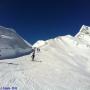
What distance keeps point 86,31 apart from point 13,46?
80.5m

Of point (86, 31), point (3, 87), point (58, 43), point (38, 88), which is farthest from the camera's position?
point (86, 31)

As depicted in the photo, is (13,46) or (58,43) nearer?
(13,46)

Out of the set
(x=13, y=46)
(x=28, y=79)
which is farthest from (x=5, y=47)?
(x=28, y=79)

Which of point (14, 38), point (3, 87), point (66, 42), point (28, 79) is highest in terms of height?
point (66, 42)

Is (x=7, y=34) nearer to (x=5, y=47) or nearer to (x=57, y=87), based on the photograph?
(x=5, y=47)

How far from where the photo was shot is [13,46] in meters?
58.6

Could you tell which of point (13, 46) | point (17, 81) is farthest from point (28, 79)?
point (13, 46)

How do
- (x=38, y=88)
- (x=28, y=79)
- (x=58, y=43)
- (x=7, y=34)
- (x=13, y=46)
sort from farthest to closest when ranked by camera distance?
(x=58, y=43) < (x=7, y=34) < (x=13, y=46) < (x=28, y=79) < (x=38, y=88)

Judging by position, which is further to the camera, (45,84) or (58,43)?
(58,43)

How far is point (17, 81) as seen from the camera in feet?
78.1

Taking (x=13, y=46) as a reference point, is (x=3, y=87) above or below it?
below

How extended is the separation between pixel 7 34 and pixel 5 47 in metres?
11.7

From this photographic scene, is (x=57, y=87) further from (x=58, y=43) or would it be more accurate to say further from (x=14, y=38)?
(x=58, y=43)

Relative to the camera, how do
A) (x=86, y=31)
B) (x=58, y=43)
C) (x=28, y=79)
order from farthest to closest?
(x=86, y=31) < (x=58, y=43) < (x=28, y=79)
